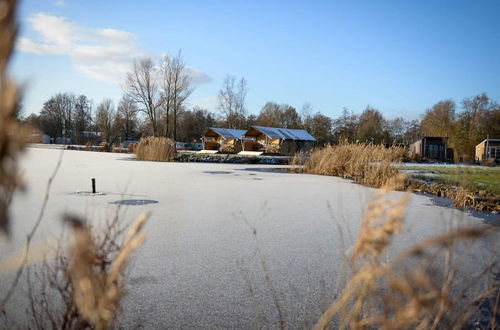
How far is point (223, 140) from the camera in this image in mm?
38594

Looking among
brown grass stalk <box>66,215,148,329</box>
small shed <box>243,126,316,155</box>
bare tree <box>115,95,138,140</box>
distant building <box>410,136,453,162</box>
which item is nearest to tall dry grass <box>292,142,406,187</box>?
brown grass stalk <box>66,215,148,329</box>

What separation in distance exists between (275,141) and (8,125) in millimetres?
35316

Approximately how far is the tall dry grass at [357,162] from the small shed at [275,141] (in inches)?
751

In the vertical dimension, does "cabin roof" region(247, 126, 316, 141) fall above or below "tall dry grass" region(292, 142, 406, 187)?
above

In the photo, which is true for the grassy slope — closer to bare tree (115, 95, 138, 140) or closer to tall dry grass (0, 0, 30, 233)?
tall dry grass (0, 0, 30, 233)

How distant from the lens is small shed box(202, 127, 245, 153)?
Result: 38.0 metres

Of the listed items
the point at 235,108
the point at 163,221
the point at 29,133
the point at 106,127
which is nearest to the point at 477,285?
the point at 29,133

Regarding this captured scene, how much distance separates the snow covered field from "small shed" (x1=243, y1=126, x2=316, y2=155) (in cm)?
2722

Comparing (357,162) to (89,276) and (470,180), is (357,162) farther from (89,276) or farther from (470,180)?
(89,276)

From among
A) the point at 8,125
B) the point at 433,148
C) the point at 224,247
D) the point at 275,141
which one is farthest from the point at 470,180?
the point at 433,148

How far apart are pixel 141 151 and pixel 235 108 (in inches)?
1170

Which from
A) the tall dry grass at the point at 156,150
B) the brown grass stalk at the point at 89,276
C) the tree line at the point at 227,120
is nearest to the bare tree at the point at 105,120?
the tree line at the point at 227,120

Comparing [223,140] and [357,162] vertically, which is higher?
[223,140]

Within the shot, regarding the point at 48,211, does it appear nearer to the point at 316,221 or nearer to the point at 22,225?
the point at 22,225
